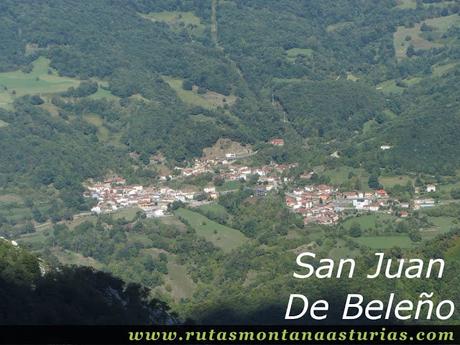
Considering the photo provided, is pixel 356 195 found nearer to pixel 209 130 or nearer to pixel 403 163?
pixel 403 163

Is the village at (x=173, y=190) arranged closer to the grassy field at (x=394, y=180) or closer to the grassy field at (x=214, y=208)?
the grassy field at (x=214, y=208)

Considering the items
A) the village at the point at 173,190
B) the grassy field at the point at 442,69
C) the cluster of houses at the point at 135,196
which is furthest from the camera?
the grassy field at the point at 442,69

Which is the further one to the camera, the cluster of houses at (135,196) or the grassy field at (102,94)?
the grassy field at (102,94)

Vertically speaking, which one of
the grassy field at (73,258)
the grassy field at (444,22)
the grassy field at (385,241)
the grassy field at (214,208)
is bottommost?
the grassy field at (444,22)

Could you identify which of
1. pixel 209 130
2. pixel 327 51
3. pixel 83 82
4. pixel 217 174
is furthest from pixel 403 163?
pixel 327 51

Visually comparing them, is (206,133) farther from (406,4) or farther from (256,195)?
(406,4)

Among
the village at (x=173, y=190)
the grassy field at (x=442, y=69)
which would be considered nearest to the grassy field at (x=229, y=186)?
the village at (x=173, y=190)

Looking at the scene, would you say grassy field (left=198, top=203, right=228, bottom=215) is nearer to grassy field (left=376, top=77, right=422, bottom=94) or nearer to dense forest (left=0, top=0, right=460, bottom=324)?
dense forest (left=0, top=0, right=460, bottom=324)

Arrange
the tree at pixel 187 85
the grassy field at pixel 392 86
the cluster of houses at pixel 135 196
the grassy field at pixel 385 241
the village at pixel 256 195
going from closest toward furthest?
1. the grassy field at pixel 385 241
2. the village at pixel 256 195
3. the cluster of houses at pixel 135 196
4. the tree at pixel 187 85
5. the grassy field at pixel 392 86

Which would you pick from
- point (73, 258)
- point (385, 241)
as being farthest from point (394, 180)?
point (73, 258)
